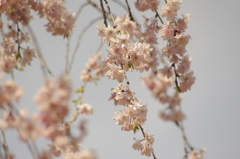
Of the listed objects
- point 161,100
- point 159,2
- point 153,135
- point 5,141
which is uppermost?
point 161,100

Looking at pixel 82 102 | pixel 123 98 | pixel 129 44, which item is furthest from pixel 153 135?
pixel 82 102

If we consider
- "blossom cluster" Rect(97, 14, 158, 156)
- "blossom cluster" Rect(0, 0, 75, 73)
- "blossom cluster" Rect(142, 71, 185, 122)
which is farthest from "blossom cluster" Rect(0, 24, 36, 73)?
"blossom cluster" Rect(142, 71, 185, 122)

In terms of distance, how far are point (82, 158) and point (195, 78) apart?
1.81m

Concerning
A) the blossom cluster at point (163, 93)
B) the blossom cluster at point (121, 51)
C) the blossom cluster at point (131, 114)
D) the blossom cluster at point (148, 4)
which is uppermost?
the blossom cluster at point (163, 93)

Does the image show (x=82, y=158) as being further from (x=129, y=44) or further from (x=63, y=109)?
(x=129, y=44)

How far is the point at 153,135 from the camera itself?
2283 mm

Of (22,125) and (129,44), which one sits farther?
(129,44)

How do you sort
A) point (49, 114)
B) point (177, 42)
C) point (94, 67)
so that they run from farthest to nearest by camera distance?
point (94, 67)
point (177, 42)
point (49, 114)

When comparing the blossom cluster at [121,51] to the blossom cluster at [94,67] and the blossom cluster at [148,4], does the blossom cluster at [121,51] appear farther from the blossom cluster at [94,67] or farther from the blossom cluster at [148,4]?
the blossom cluster at [94,67]

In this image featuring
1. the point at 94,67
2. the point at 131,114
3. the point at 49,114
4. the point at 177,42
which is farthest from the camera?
the point at 94,67

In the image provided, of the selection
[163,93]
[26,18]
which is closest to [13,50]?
[26,18]

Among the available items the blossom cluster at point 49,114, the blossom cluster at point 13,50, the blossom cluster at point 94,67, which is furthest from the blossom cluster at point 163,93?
the blossom cluster at point 49,114

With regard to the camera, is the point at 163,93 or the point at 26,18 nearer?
the point at 26,18

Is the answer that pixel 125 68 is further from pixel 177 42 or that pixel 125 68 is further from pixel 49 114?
pixel 49 114
